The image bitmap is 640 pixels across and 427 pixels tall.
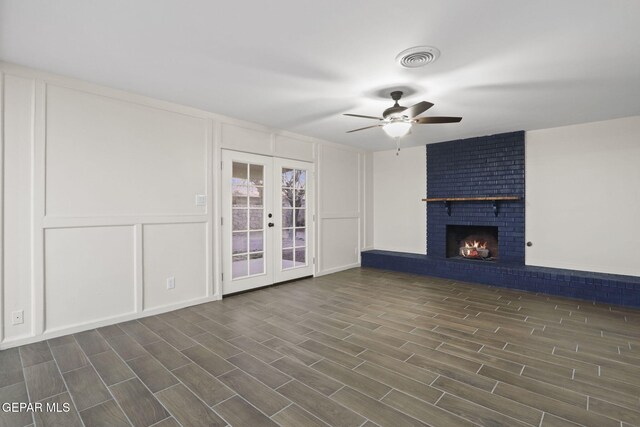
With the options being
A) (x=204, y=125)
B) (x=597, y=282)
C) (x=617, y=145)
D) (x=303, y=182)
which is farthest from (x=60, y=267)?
(x=617, y=145)

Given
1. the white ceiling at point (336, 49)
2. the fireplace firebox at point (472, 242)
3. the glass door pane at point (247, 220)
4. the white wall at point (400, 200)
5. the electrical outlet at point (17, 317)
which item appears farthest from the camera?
the white wall at point (400, 200)

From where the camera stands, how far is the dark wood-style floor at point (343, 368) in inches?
71.6

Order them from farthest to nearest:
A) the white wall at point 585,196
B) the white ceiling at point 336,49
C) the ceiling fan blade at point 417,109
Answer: the white wall at point 585,196 < the ceiling fan blade at point 417,109 < the white ceiling at point 336,49

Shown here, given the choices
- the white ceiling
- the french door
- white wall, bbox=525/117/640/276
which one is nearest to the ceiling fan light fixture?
the white ceiling

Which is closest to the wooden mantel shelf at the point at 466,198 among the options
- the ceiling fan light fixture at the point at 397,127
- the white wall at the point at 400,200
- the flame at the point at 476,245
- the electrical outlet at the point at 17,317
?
the white wall at the point at 400,200

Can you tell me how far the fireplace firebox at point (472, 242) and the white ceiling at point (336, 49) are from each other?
2426 millimetres

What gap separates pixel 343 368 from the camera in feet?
7.67

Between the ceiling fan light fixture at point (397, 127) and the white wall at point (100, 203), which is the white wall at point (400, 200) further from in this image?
the white wall at point (100, 203)


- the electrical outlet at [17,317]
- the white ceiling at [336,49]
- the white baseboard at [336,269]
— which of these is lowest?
the white baseboard at [336,269]

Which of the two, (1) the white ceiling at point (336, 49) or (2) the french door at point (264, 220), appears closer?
(1) the white ceiling at point (336, 49)

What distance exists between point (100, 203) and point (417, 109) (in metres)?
3.23

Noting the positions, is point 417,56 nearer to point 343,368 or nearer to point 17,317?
point 343,368

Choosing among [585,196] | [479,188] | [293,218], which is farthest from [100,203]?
[585,196]

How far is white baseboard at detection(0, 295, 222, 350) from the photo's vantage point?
2.68 meters
